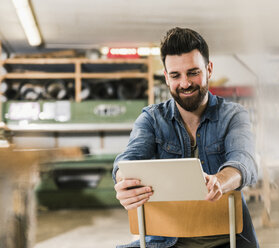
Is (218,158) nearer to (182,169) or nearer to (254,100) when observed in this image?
(182,169)

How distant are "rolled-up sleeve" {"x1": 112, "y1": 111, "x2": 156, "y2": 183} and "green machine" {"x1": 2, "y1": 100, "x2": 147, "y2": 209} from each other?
4455 millimetres

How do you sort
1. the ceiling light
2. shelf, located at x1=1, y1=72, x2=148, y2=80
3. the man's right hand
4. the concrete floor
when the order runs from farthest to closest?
shelf, located at x1=1, y1=72, x2=148, y2=80 → the ceiling light → the concrete floor → the man's right hand

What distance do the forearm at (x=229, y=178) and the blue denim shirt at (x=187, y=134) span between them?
201mm

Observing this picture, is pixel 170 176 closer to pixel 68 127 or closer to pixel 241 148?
pixel 241 148

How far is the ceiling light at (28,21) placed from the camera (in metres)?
4.86

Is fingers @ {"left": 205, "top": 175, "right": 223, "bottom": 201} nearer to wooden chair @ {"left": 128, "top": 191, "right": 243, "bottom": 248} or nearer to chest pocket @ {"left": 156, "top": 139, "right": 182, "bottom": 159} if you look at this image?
wooden chair @ {"left": 128, "top": 191, "right": 243, "bottom": 248}

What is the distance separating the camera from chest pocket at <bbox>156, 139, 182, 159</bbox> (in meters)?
1.80

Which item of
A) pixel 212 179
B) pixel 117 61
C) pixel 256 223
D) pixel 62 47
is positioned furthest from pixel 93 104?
pixel 212 179

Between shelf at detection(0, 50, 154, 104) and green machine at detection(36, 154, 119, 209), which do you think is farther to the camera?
shelf at detection(0, 50, 154, 104)

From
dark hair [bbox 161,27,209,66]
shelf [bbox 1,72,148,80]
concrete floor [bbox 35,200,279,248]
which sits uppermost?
shelf [bbox 1,72,148,80]

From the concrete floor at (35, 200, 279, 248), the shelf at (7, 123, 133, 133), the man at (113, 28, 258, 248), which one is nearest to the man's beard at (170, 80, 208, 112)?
the man at (113, 28, 258, 248)

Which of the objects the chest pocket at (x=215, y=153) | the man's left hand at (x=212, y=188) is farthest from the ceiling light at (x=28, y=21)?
the man's left hand at (x=212, y=188)

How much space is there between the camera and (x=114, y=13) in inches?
217

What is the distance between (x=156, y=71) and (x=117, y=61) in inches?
39.5
